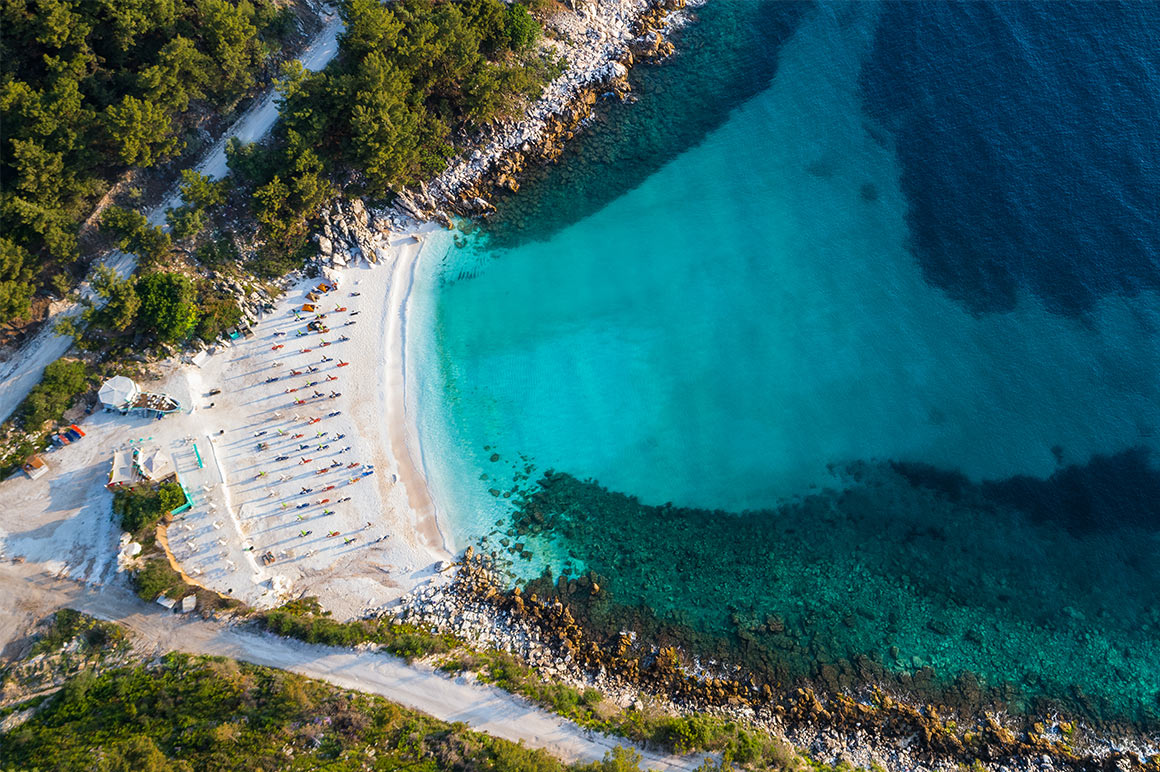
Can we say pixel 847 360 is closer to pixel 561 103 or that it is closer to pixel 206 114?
pixel 561 103

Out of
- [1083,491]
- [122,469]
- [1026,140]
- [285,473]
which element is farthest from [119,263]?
[1026,140]

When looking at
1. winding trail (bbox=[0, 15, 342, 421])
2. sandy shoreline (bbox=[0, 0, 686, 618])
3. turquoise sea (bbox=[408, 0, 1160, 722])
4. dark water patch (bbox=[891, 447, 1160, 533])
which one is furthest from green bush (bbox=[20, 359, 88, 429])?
dark water patch (bbox=[891, 447, 1160, 533])

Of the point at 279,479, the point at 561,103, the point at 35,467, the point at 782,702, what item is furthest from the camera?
the point at 561,103

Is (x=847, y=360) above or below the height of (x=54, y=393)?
below

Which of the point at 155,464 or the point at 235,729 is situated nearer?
the point at 235,729

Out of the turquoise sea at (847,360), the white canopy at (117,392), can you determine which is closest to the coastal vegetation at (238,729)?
the turquoise sea at (847,360)

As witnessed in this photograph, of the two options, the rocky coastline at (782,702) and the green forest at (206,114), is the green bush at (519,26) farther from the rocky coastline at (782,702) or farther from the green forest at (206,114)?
the rocky coastline at (782,702)

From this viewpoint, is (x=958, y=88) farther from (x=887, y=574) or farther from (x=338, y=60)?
(x=338, y=60)

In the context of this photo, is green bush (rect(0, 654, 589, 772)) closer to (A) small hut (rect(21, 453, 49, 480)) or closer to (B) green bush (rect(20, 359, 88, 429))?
(A) small hut (rect(21, 453, 49, 480))
